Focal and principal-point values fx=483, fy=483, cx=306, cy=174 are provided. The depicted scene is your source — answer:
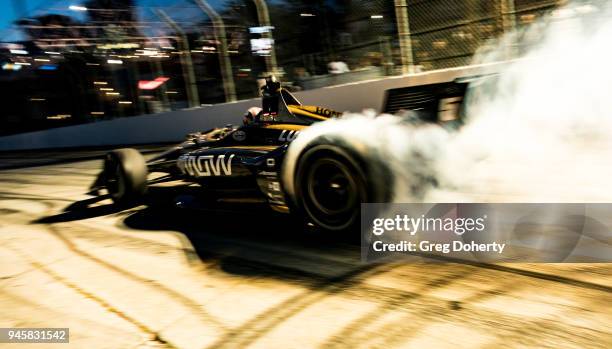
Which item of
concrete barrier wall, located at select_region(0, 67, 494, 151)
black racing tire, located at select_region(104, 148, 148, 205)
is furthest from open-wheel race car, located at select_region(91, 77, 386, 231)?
concrete barrier wall, located at select_region(0, 67, 494, 151)

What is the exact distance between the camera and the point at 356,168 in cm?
330

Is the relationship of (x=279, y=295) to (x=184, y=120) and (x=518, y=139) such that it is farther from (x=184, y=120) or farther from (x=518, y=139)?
(x=184, y=120)

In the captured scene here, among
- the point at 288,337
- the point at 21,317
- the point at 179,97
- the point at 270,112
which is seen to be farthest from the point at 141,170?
the point at 179,97

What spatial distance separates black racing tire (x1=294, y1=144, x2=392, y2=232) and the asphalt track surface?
0.75 ft

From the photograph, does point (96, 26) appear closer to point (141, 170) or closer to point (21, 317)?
point (141, 170)

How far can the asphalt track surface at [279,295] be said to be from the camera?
231 cm

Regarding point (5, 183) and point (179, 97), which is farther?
point (179, 97)

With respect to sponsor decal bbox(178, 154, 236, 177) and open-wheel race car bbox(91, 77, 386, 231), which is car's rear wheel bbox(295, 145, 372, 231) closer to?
open-wheel race car bbox(91, 77, 386, 231)

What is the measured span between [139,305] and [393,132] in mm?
2105

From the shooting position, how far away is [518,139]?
5113mm

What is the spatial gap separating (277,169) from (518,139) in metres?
2.77

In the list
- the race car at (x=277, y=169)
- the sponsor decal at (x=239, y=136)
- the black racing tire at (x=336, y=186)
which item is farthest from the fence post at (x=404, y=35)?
the black racing tire at (x=336, y=186)

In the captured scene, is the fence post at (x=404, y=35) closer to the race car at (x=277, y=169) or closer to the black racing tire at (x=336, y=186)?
the race car at (x=277, y=169)

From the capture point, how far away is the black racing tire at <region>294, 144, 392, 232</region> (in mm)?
3262
